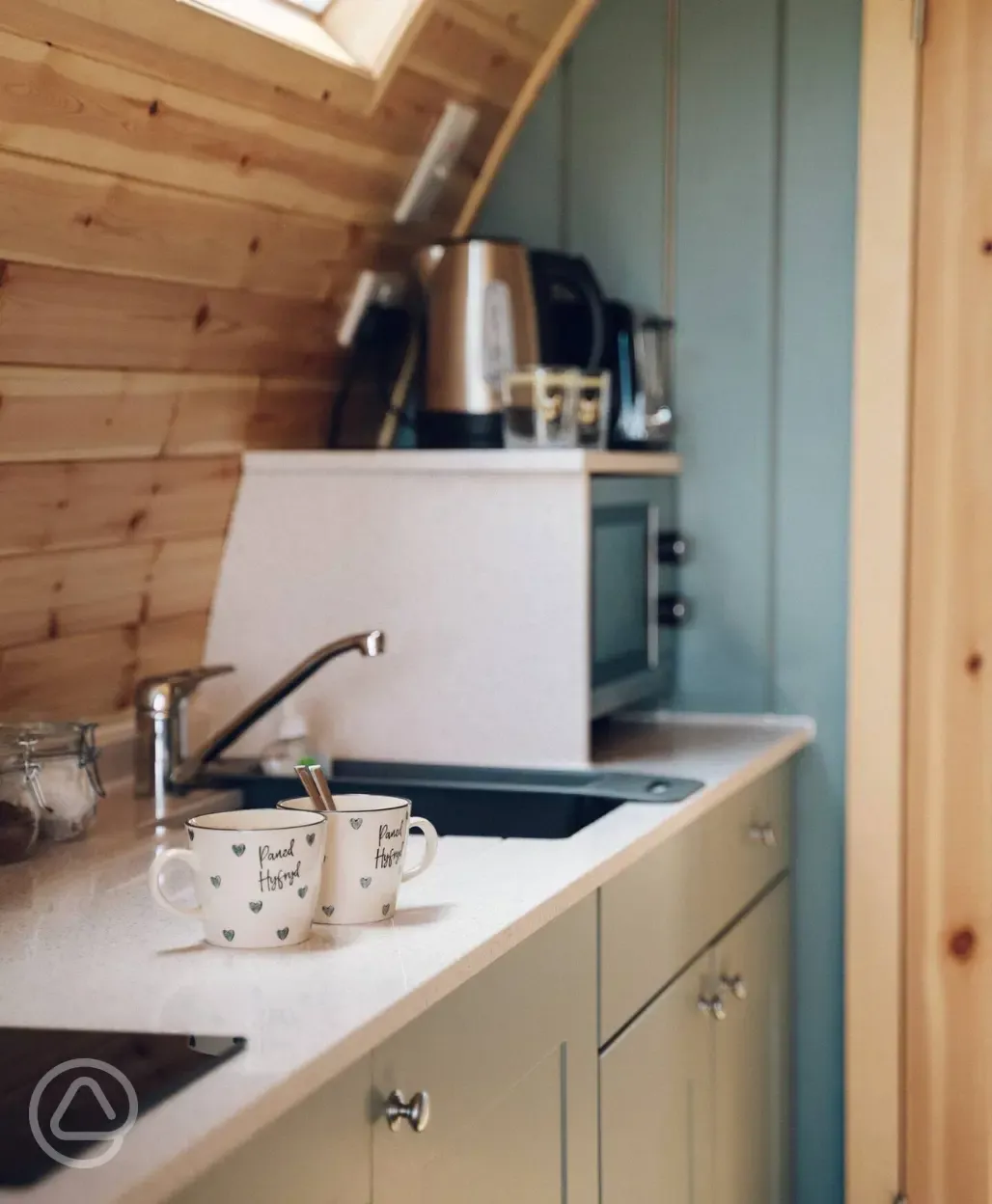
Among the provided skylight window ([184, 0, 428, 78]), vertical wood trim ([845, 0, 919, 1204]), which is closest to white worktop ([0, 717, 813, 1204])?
vertical wood trim ([845, 0, 919, 1204])

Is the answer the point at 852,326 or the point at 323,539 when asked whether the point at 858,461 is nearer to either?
the point at 852,326

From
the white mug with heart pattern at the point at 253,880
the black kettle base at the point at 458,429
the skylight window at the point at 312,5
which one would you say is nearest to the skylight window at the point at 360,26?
the skylight window at the point at 312,5

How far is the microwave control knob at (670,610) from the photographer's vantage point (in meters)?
2.57

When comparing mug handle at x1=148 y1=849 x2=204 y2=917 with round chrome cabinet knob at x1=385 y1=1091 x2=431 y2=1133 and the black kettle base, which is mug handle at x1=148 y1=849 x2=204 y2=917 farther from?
the black kettle base

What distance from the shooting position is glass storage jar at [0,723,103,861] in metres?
1.75

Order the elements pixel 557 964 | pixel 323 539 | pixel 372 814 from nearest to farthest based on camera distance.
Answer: pixel 372 814, pixel 557 964, pixel 323 539

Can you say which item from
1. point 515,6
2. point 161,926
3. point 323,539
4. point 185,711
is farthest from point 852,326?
point 161,926

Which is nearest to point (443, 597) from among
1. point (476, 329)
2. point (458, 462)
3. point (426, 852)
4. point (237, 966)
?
point (458, 462)

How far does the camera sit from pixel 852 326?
98.9 inches

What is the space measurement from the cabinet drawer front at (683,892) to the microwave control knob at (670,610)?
28cm

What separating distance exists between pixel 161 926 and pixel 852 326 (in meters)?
1.52

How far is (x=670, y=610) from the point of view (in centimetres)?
257

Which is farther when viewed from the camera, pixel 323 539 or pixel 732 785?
pixel 323 539

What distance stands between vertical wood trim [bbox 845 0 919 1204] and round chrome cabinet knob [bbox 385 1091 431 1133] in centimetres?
131
